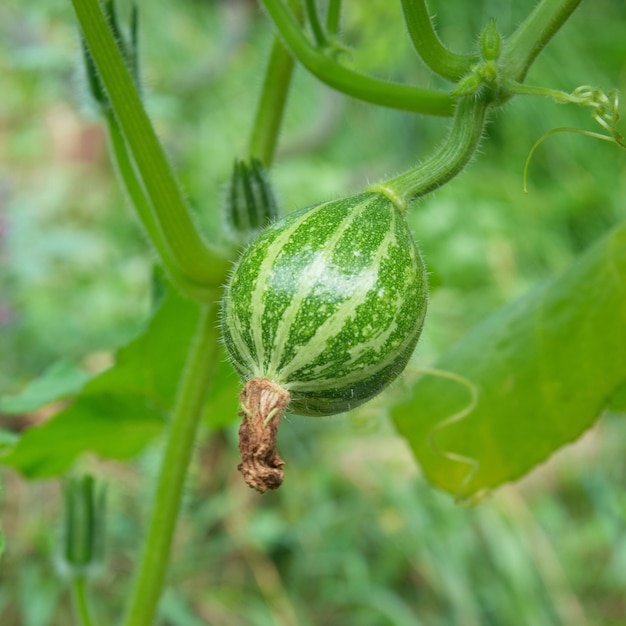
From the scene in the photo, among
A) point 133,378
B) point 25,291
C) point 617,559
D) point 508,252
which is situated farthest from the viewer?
point 508,252

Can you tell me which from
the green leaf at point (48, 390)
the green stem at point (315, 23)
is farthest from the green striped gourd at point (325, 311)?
the green leaf at point (48, 390)

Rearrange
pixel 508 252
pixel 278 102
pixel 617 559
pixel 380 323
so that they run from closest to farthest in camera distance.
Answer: pixel 380 323
pixel 278 102
pixel 617 559
pixel 508 252

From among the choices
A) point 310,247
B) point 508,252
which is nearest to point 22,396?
point 310,247

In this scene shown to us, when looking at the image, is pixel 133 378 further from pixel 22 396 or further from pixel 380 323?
pixel 380 323

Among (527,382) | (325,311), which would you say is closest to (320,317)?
(325,311)

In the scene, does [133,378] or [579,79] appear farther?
[579,79]

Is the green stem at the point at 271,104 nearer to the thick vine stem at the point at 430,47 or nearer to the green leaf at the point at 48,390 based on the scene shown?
the thick vine stem at the point at 430,47

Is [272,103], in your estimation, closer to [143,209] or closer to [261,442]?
[143,209]
